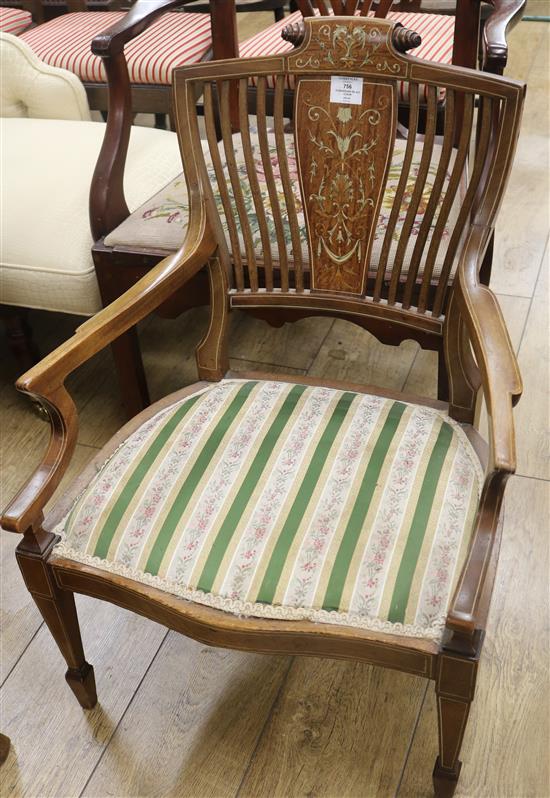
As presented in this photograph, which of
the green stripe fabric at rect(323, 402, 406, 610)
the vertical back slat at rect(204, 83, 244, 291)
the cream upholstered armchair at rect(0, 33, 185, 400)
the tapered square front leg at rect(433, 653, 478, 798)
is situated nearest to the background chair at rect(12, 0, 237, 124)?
the cream upholstered armchair at rect(0, 33, 185, 400)

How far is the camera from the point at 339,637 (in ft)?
3.33

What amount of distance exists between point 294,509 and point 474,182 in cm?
52

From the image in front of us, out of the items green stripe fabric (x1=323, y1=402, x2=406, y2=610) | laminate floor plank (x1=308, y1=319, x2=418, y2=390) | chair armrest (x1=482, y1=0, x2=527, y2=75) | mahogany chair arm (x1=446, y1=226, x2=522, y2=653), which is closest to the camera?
mahogany chair arm (x1=446, y1=226, x2=522, y2=653)

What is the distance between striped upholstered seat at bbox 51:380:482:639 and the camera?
1.03m

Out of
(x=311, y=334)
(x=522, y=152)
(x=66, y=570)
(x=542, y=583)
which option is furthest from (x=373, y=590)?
(x=522, y=152)

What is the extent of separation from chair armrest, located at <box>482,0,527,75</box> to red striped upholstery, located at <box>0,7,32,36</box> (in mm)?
1867

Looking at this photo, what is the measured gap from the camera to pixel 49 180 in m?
1.81

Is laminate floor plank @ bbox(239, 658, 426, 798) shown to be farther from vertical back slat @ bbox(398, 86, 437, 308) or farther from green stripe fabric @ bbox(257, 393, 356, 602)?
vertical back slat @ bbox(398, 86, 437, 308)

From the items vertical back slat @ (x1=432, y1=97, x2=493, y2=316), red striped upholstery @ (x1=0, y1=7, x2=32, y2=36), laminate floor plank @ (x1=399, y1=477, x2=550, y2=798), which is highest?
vertical back slat @ (x1=432, y1=97, x2=493, y2=316)

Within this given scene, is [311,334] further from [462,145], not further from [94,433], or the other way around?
[462,145]

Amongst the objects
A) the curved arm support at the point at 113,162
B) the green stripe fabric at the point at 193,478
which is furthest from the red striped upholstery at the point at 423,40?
the green stripe fabric at the point at 193,478

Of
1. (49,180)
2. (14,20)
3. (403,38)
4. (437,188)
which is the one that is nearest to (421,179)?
(437,188)

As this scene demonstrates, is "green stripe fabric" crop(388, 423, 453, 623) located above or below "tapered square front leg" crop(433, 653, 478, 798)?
above

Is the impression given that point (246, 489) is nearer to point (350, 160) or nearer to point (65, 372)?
point (65, 372)
